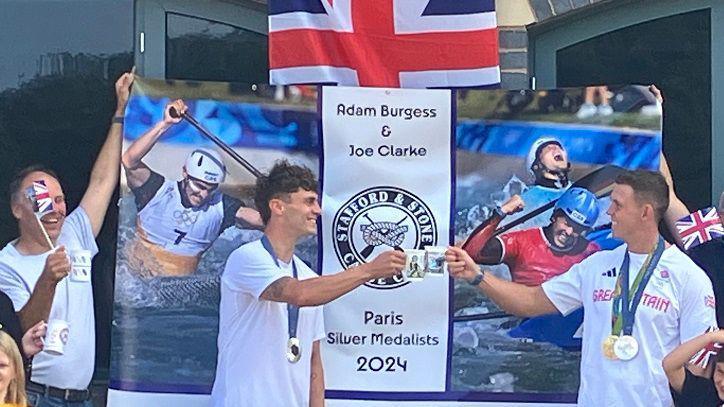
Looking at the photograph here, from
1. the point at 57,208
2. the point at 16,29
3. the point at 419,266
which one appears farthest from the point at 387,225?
the point at 16,29

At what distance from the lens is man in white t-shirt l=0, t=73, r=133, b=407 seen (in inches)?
217

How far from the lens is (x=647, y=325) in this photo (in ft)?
17.8

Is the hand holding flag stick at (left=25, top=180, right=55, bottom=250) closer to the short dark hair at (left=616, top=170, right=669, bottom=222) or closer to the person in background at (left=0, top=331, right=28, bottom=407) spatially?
the person in background at (left=0, top=331, right=28, bottom=407)

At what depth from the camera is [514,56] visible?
232 inches

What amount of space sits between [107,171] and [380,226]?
1216mm

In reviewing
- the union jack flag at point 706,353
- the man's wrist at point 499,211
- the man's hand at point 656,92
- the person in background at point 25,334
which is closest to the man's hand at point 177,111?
the person in background at point 25,334

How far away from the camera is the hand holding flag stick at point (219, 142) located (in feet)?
18.4

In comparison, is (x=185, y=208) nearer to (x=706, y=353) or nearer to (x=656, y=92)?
(x=656, y=92)

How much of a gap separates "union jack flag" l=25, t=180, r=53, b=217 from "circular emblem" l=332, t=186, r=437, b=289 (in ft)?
4.05

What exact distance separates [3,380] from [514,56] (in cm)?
262

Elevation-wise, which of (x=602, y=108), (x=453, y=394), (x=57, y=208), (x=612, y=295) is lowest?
(x=453, y=394)

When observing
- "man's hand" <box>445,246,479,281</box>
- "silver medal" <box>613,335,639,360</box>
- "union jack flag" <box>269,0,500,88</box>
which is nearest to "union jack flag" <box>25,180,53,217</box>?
"union jack flag" <box>269,0,500,88</box>

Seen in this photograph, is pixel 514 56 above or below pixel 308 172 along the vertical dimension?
above

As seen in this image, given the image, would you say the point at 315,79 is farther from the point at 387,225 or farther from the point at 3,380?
the point at 3,380
